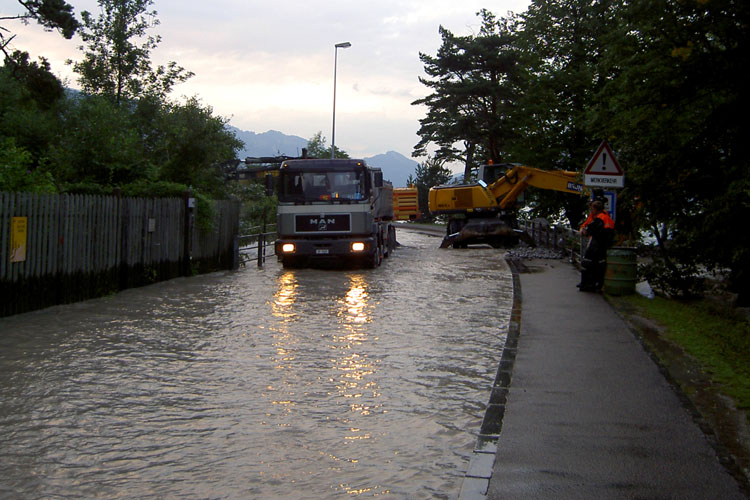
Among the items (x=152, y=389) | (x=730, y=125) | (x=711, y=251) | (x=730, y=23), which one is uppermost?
(x=730, y=23)

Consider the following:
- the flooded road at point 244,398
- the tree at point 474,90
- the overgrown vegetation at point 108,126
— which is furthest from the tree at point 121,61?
the flooded road at point 244,398

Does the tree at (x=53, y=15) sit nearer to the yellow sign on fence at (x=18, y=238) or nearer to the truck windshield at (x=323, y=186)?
the truck windshield at (x=323, y=186)

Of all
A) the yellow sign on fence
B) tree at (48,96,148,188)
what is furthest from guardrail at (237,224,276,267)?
the yellow sign on fence

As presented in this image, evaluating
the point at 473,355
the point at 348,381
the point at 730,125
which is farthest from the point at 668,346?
the point at 730,125

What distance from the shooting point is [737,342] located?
32.3 feet

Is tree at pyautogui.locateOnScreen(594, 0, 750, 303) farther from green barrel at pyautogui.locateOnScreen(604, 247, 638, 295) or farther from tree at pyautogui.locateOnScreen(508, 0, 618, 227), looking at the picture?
tree at pyautogui.locateOnScreen(508, 0, 618, 227)

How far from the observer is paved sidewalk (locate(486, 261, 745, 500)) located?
4.75 meters

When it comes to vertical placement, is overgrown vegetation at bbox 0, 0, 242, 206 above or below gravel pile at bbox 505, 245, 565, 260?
above

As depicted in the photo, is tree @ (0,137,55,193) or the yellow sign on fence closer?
the yellow sign on fence

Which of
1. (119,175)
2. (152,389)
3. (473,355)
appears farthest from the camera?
(119,175)

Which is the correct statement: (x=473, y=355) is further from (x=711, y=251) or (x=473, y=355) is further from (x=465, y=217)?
(x=465, y=217)

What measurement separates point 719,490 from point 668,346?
16.6ft

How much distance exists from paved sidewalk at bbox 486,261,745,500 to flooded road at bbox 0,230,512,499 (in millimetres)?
383

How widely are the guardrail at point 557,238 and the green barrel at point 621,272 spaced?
351 cm
